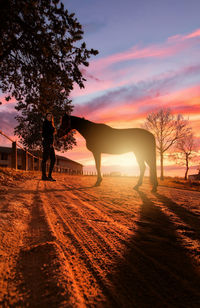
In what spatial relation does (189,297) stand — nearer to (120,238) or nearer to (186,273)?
(186,273)

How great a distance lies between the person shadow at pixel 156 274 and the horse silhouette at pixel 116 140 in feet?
12.1

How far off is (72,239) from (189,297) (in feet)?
3.33

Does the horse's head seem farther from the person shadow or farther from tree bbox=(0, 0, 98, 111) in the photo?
the person shadow

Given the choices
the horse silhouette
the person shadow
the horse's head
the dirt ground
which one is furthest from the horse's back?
the person shadow

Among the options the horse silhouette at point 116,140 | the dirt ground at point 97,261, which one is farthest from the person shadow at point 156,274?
the horse silhouette at point 116,140

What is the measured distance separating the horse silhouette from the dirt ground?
3.19 meters

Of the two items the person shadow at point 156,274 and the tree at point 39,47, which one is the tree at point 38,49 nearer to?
the tree at point 39,47

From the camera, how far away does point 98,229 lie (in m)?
1.92

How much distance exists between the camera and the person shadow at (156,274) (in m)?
0.94

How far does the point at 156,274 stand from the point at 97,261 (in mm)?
417

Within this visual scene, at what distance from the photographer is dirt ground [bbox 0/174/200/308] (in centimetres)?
93

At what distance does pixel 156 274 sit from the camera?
1.17m

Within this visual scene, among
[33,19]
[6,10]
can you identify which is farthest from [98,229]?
[33,19]

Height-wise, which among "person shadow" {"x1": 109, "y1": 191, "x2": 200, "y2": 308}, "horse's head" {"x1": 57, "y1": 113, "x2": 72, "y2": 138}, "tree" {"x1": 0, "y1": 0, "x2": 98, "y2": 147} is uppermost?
"tree" {"x1": 0, "y1": 0, "x2": 98, "y2": 147}
